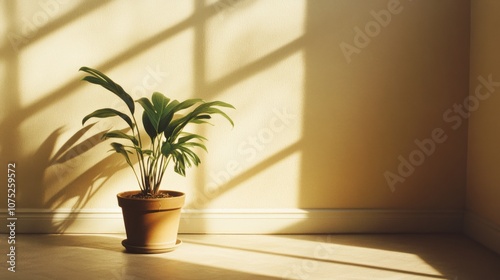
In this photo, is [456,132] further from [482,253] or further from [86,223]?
[86,223]

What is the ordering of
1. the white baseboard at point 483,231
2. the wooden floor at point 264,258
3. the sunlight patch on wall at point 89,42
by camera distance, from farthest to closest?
1. the sunlight patch on wall at point 89,42
2. the white baseboard at point 483,231
3. the wooden floor at point 264,258

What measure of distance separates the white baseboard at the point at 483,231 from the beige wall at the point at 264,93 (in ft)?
0.54

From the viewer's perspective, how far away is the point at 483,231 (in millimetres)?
3260

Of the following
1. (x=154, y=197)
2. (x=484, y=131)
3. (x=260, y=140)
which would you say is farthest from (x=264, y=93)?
(x=484, y=131)

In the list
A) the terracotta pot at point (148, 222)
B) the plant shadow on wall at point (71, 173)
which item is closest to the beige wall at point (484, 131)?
the terracotta pot at point (148, 222)

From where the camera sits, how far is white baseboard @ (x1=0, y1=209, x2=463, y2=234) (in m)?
3.44

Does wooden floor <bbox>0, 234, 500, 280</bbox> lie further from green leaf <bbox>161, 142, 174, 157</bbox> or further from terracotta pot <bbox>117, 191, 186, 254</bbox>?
green leaf <bbox>161, 142, 174, 157</bbox>

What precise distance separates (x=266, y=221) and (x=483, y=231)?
1259 mm

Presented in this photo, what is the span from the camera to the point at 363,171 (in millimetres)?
3547

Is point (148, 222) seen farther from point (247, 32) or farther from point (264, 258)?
point (247, 32)

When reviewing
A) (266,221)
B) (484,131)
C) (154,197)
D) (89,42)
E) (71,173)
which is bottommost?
(266,221)

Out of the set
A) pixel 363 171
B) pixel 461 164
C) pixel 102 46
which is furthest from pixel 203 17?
pixel 461 164

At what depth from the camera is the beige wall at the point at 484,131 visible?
315 cm

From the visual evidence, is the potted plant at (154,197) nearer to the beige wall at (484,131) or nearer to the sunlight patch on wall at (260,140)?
the sunlight patch on wall at (260,140)
